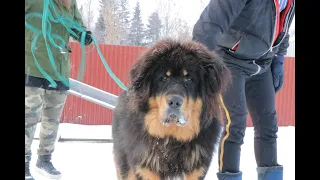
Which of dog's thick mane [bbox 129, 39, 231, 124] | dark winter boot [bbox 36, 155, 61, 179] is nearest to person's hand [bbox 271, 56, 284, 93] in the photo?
dog's thick mane [bbox 129, 39, 231, 124]

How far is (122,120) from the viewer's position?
100 inches

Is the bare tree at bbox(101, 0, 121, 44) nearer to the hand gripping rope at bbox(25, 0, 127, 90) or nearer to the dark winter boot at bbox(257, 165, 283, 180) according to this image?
the hand gripping rope at bbox(25, 0, 127, 90)

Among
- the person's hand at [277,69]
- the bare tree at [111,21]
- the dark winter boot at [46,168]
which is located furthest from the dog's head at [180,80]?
the bare tree at [111,21]

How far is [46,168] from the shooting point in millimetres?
3059

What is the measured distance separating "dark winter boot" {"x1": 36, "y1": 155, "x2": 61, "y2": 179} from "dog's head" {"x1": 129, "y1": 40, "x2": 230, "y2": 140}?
1202 millimetres

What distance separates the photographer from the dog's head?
2.27 m

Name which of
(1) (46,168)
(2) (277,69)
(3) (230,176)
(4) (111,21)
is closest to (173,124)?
(3) (230,176)

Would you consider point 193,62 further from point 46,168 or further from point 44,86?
point 46,168

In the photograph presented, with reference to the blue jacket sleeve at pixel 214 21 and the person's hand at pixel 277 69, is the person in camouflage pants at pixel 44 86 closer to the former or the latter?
the blue jacket sleeve at pixel 214 21

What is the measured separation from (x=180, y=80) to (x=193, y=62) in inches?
6.5
